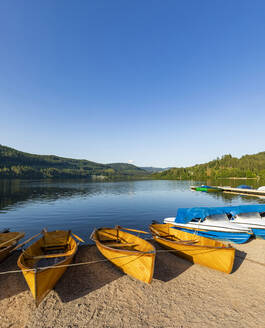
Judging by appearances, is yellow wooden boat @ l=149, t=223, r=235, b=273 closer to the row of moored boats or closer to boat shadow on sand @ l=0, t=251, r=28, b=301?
the row of moored boats

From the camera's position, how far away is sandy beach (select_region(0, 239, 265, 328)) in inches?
311

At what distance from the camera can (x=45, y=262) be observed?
45.3ft

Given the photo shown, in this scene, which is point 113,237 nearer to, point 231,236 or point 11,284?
point 11,284

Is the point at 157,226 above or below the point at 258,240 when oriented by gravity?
above

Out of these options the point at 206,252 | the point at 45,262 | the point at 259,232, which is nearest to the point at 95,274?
the point at 45,262

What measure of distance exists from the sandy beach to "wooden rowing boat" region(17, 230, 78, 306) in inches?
33.9

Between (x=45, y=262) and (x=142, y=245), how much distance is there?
8149 millimetres

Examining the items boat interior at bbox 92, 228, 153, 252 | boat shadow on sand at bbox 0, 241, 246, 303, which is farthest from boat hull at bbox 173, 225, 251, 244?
boat interior at bbox 92, 228, 153, 252

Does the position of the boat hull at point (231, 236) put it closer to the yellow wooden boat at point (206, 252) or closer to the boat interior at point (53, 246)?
the yellow wooden boat at point (206, 252)

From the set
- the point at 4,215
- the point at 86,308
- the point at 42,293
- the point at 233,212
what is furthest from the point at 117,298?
the point at 4,215

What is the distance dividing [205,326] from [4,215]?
130 feet

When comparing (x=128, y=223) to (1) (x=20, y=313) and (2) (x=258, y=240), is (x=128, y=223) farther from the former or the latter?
(1) (x=20, y=313)

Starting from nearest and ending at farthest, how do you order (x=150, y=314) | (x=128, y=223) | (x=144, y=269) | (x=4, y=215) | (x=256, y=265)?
(x=150, y=314), (x=144, y=269), (x=256, y=265), (x=128, y=223), (x=4, y=215)

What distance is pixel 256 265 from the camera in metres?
13.2
